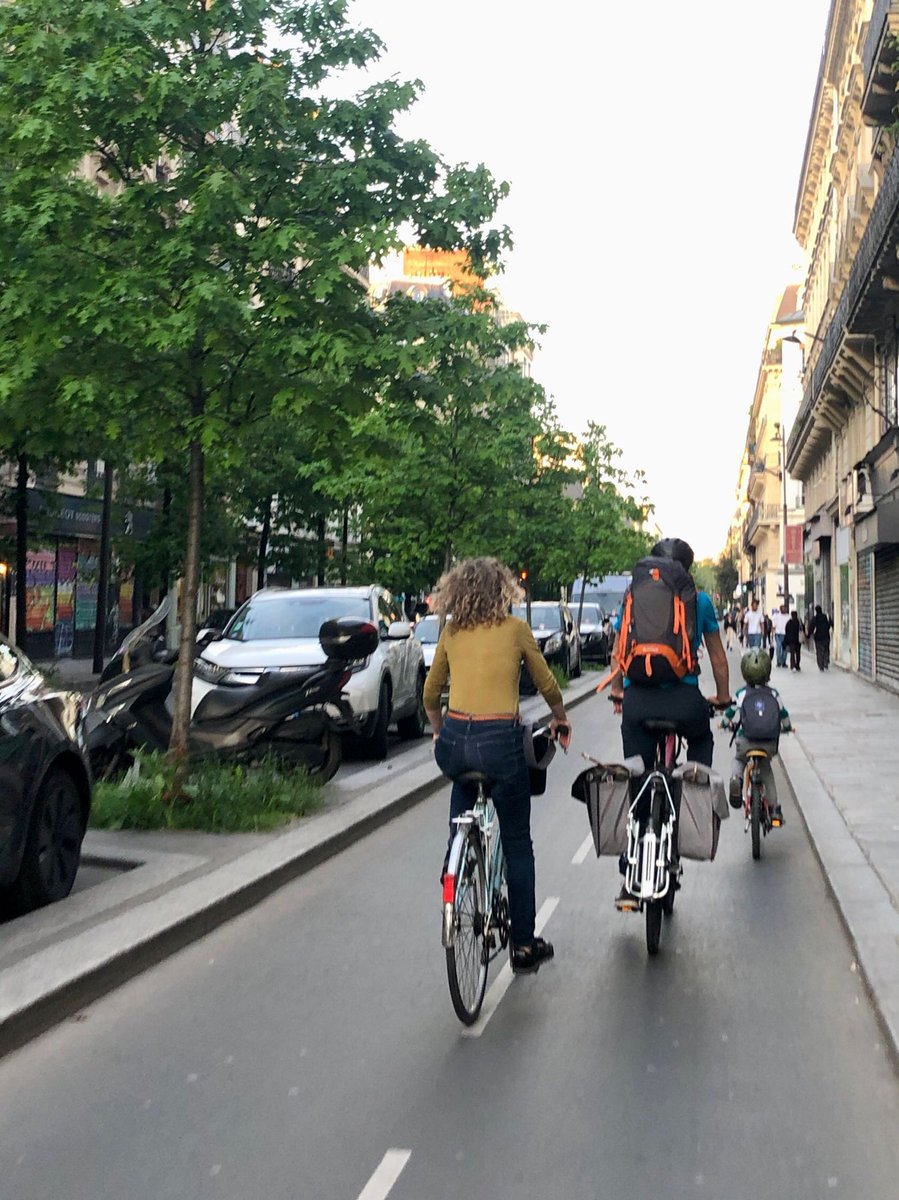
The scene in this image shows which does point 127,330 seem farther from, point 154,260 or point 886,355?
point 886,355

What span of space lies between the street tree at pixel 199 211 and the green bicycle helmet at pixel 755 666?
3286 mm

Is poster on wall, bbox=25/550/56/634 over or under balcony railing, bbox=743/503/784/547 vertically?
under

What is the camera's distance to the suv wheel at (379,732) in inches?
596

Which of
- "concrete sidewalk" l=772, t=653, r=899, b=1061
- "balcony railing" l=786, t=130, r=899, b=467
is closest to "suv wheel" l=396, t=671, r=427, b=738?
"concrete sidewalk" l=772, t=653, r=899, b=1061

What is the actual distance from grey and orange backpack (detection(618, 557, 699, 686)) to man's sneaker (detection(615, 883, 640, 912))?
3.27 ft

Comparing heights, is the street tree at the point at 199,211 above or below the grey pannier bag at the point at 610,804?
above

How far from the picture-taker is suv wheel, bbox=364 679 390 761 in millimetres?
15130

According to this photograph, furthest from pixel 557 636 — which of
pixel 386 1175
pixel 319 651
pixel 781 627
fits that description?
pixel 386 1175

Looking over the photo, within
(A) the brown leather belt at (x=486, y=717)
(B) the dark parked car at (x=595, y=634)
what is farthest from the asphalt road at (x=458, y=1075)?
(B) the dark parked car at (x=595, y=634)

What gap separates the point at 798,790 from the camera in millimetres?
12148

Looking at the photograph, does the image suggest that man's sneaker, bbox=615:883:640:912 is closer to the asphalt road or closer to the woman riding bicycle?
the asphalt road

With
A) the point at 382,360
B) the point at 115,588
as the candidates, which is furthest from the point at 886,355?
the point at 115,588

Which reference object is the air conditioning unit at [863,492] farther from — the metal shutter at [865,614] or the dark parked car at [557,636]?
the dark parked car at [557,636]

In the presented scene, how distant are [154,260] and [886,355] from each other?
67.2ft
